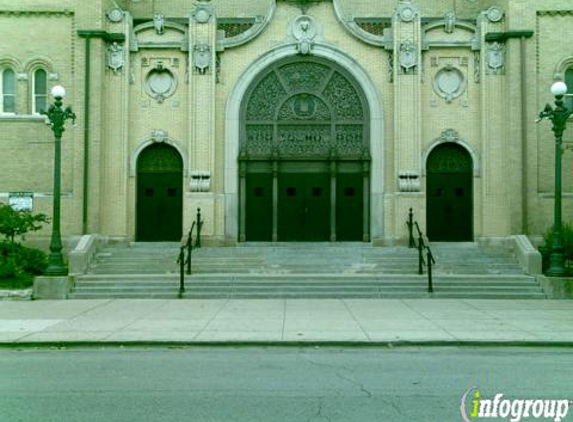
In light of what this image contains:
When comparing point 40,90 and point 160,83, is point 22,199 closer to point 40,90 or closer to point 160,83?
point 40,90

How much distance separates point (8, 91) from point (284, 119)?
30.7 feet

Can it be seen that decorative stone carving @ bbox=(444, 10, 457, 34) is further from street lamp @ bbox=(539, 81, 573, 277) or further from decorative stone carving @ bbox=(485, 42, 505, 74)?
street lamp @ bbox=(539, 81, 573, 277)

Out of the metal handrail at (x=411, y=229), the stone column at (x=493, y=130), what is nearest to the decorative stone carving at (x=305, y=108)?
the metal handrail at (x=411, y=229)

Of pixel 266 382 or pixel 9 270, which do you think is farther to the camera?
pixel 9 270

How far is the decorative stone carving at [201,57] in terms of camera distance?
24.3 m

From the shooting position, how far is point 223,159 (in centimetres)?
2470

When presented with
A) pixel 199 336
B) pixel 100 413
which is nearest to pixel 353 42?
pixel 199 336

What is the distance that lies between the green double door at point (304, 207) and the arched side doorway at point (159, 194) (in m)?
2.43

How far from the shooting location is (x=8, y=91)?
81.3 ft

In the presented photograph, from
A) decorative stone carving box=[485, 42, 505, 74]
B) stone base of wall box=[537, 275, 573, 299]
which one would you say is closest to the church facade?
decorative stone carving box=[485, 42, 505, 74]

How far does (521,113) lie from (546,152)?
4.86 feet

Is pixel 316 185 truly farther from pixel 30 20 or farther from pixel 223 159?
pixel 30 20

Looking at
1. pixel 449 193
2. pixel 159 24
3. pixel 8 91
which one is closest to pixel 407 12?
pixel 449 193

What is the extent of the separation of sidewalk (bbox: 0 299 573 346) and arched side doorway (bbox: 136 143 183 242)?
690cm
